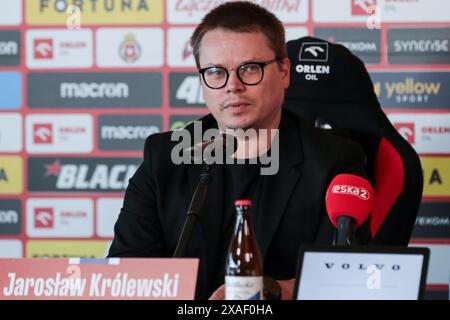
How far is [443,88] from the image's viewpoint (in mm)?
3152

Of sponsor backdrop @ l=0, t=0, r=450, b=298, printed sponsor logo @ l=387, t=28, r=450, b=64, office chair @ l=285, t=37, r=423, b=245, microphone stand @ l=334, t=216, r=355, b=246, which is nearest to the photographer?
microphone stand @ l=334, t=216, r=355, b=246

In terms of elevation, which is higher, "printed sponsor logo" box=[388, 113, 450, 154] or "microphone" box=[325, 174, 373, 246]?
"microphone" box=[325, 174, 373, 246]

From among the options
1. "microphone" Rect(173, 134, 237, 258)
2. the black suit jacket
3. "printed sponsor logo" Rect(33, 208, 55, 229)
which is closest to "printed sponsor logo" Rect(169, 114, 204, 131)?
"printed sponsor logo" Rect(33, 208, 55, 229)

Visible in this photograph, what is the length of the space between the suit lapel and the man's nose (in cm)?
22

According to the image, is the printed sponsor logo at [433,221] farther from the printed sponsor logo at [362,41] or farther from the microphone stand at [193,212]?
the microphone stand at [193,212]

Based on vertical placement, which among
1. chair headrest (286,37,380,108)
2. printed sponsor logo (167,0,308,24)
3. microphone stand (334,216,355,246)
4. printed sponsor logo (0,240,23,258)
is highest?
printed sponsor logo (167,0,308,24)

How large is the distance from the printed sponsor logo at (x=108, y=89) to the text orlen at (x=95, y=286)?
2005 millimetres

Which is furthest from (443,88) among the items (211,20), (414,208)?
(211,20)

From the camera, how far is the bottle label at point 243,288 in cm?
124

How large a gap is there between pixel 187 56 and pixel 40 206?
0.86 m

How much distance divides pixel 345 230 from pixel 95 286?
0.43m

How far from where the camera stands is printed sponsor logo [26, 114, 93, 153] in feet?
10.6

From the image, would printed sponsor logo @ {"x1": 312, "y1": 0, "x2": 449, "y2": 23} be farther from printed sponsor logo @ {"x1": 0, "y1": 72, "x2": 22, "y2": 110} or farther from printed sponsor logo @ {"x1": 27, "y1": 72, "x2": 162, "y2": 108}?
printed sponsor logo @ {"x1": 0, "y1": 72, "x2": 22, "y2": 110}

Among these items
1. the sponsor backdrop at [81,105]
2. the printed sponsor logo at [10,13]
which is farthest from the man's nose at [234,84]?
the printed sponsor logo at [10,13]
